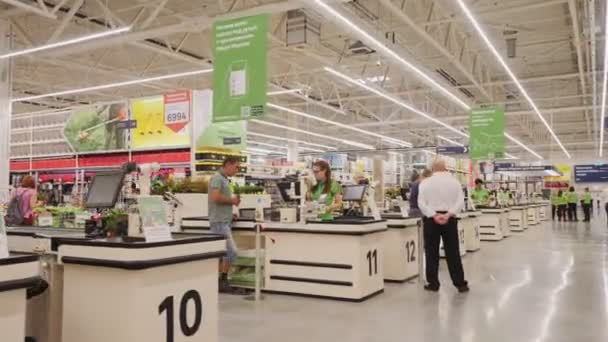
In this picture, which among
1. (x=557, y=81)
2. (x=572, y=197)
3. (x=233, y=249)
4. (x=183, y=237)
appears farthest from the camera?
(x=572, y=197)

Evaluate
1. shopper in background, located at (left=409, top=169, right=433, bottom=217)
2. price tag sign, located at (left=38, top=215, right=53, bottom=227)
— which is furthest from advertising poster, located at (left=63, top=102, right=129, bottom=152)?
price tag sign, located at (left=38, top=215, right=53, bottom=227)

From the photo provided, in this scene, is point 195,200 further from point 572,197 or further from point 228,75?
point 572,197

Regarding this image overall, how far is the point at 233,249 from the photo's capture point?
5.43m

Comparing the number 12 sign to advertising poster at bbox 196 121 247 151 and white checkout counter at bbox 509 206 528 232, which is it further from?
white checkout counter at bbox 509 206 528 232

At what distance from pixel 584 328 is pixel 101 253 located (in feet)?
12.5

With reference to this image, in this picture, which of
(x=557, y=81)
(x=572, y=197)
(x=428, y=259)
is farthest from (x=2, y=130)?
(x=572, y=197)

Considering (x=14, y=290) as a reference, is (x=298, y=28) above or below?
above

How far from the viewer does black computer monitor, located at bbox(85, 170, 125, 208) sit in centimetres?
335

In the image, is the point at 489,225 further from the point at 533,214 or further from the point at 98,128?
the point at 98,128

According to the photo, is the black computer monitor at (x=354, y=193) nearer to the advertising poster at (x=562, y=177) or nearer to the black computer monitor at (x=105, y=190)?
the black computer monitor at (x=105, y=190)

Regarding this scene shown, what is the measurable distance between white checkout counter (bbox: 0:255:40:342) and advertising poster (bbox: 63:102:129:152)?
24.4ft

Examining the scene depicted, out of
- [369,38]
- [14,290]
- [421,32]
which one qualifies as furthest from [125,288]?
[421,32]

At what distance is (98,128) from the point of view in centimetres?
984

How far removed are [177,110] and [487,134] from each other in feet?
27.8
